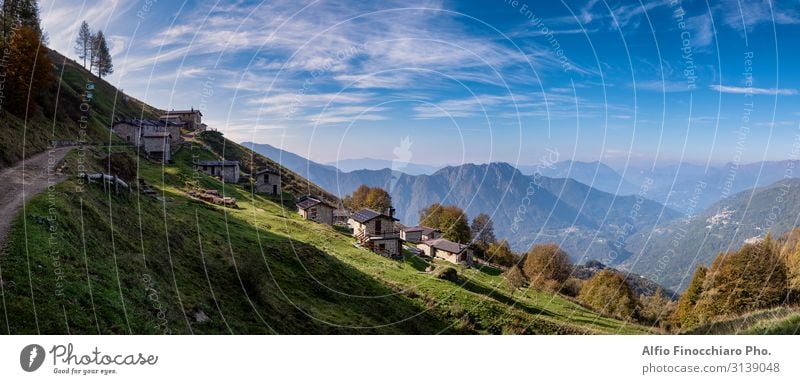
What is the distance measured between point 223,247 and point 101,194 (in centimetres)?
644

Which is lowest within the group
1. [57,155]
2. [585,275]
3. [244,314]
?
[585,275]

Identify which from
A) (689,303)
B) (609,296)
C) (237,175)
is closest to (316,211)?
(237,175)

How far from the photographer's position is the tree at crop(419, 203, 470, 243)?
3339 inches

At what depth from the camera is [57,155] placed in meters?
29.5

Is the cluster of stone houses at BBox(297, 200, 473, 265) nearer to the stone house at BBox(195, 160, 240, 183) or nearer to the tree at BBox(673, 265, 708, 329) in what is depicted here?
the stone house at BBox(195, 160, 240, 183)

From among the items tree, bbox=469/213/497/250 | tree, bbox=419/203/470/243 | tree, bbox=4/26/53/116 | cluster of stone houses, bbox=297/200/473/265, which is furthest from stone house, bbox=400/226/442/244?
tree, bbox=4/26/53/116

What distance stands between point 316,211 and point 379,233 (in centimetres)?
1173

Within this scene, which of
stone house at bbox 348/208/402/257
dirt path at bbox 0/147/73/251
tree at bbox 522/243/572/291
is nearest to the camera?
dirt path at bbox 0/147/73/251

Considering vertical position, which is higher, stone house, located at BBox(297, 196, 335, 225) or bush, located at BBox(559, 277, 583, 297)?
stone house, located at BBox(297, 196, 335, 225)

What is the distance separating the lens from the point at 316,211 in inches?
2377

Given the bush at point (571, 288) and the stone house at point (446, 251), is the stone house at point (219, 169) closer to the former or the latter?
the stone house at point (446, 251)
